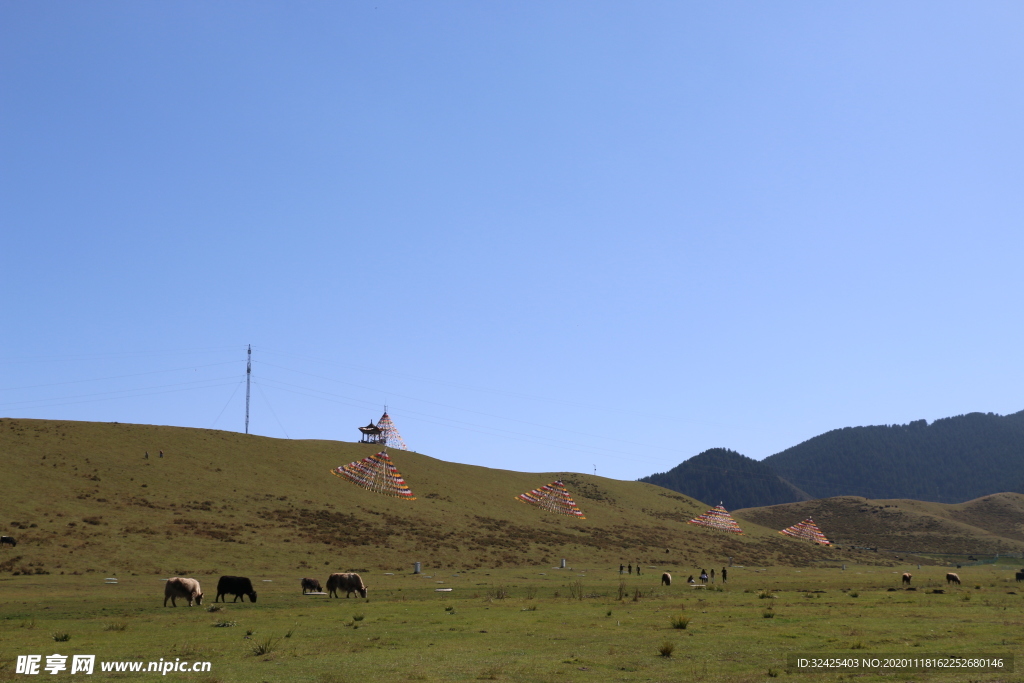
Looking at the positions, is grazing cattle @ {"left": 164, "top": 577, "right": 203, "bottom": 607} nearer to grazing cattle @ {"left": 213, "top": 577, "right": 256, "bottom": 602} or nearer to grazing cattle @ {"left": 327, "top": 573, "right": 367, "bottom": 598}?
grazing cattle @ {"left": 213, "top": 577, "right": 256, "bottom": 602}

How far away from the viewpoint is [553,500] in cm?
11944

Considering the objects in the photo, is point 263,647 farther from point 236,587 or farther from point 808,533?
point 808,533

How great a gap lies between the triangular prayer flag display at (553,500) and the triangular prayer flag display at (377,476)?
75.5ft

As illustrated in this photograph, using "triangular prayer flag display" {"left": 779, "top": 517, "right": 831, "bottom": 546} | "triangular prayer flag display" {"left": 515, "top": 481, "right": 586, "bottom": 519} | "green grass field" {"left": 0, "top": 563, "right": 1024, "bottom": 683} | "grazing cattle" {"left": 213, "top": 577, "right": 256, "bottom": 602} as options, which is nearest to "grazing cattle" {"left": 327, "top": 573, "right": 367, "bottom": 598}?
"green grass field" {"left": 0, "top": 563, "right": 1024, "bottom": 683}

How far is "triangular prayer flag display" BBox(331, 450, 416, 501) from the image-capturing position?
103 meters

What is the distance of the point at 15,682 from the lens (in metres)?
15.3

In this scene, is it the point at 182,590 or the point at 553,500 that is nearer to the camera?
the point at 182,590

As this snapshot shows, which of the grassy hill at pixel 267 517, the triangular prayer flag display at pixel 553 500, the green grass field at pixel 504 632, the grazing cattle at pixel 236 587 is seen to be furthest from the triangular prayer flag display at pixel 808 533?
the grazing cattle at pixel 236 587

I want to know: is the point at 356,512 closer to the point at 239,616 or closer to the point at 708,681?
the point at 239,616

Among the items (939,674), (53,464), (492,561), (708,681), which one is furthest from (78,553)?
(939,674)

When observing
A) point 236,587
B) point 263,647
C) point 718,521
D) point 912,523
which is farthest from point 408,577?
point 912,523

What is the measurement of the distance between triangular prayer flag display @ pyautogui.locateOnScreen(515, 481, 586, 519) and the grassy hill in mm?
3343

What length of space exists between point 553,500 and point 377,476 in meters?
31.3

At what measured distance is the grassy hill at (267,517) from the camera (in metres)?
59.6
